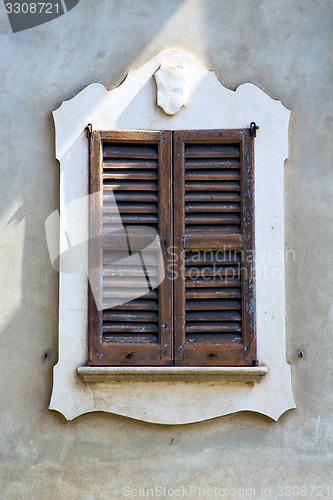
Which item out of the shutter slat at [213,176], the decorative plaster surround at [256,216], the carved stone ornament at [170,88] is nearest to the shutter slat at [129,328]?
the decorative plaster surround at [256,216]

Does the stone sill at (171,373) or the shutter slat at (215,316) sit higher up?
the shutter slat at (215,316)

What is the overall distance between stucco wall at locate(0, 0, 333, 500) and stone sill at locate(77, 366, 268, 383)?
0.26m

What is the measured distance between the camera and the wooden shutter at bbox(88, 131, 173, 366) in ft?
13.5

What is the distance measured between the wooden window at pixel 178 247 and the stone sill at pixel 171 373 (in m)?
0.06

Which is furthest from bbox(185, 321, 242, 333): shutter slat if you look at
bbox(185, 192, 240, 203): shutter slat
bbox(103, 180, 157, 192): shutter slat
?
bbox(103, 180, 157, 192): shutter slat

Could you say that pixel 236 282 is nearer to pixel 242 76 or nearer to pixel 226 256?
pixel 226 256

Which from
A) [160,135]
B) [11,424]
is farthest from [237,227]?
[11,424]

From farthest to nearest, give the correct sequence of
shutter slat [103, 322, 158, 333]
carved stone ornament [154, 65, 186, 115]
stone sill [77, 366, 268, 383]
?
1. carved stone ornament [154, 65, 186, 115]
2. shutter slat [103, 322, 158, 333]
3. stone sill [77, 366, 268, 383]

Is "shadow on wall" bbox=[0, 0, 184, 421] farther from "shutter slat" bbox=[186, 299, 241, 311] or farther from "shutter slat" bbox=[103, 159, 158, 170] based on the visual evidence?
"shutter slat" bbox=[186, 299, 241, 311]

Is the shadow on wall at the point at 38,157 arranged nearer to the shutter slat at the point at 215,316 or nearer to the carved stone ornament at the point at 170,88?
the carved stone ornament at the point at 170,88

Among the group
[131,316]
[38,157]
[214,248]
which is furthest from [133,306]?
[38,157]

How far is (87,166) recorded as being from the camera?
4238 mm

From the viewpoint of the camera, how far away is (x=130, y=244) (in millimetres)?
4191

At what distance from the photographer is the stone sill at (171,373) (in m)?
4.04
